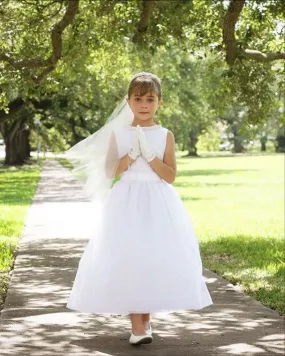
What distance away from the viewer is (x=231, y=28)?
11117 mm

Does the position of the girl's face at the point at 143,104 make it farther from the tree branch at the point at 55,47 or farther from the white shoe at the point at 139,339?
the tree branch at the point at 55,47

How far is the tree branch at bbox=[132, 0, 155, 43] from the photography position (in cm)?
1220

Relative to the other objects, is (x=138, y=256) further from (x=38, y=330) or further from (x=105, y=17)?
(x=105, y=17)

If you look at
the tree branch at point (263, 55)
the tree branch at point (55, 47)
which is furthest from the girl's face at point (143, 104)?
the tree branch at point (263, 55)

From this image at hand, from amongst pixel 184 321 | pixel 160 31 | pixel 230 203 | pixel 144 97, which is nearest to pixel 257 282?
pixel 184 321

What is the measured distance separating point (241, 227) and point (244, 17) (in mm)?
4240

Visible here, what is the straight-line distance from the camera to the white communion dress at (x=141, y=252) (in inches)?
221

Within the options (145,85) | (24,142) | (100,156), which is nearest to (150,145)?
(145,85)

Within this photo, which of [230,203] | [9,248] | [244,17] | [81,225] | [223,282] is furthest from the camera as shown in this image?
[230,203]

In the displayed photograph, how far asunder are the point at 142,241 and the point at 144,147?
0.64 m

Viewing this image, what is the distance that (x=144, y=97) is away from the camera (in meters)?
5.76

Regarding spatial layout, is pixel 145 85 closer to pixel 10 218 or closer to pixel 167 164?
pixel 167 164

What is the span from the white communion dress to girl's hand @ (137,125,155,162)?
90 mm

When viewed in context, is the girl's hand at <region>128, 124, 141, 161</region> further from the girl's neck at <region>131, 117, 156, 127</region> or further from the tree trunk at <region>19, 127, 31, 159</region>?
the tree trunk at <region>19, 127, 31, 159</region>
